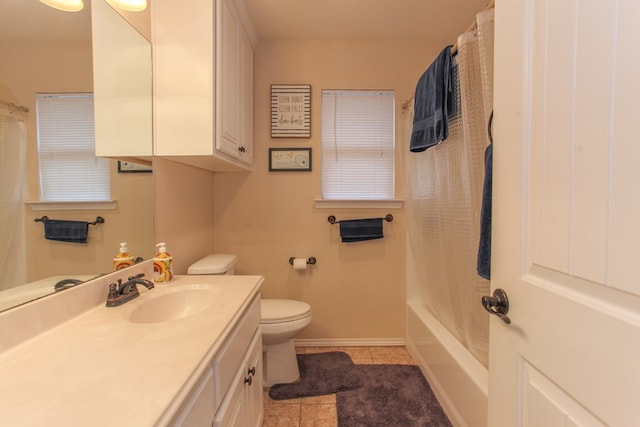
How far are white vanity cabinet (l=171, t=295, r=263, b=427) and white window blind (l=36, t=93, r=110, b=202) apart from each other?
73cm

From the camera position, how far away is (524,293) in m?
0.71

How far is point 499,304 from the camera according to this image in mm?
776

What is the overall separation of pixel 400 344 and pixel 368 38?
2.45 meters

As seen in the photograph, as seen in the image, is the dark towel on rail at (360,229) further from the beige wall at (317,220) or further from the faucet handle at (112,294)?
the faucet handle at (112,294)

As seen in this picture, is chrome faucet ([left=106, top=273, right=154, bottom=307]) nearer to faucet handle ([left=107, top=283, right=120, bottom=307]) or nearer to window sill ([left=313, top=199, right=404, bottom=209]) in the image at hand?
faucet handle ([left=107, top=283, right=120, bottom=307])

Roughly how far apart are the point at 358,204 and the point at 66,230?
5.64ft

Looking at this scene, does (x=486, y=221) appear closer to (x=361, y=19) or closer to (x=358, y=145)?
(x=358, y=145)

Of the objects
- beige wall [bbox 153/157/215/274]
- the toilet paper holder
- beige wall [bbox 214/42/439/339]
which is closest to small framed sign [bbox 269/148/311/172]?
beige wall [bbox 214/42/439/339]

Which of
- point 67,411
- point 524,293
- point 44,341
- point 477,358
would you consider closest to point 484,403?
point 477,358

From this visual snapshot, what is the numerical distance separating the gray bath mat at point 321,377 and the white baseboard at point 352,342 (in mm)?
121

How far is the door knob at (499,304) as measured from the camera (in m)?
0.76

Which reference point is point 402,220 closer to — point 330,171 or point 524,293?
point 330,171

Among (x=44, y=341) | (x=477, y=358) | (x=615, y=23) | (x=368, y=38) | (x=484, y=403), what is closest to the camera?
(x=615, y=23)

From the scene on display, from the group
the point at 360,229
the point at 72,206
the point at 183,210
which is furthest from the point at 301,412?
the point at 72,206
